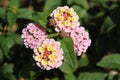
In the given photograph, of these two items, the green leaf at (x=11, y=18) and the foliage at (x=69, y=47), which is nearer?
the foliage at (x=69, y=47)

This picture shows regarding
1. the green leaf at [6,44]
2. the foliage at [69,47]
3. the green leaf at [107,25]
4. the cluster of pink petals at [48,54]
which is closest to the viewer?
the cluster of pink petals at [48,54]

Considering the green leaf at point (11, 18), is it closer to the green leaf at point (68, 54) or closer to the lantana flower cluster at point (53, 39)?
the lantana flower cluster at point (53, 39)

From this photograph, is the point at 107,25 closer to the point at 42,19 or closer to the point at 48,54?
the point at 42,19

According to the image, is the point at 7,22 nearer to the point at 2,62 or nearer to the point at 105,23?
the point at 2,62

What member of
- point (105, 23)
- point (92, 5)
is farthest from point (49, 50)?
point (92, 5)

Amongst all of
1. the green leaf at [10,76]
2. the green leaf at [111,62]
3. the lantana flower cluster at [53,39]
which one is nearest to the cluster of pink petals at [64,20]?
the lantana flower cluster at [53,39]

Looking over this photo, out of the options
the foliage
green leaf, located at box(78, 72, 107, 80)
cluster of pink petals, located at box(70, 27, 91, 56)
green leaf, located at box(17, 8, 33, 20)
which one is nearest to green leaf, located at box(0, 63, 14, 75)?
the foliage

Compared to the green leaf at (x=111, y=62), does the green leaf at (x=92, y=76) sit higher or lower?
Answer: lower
